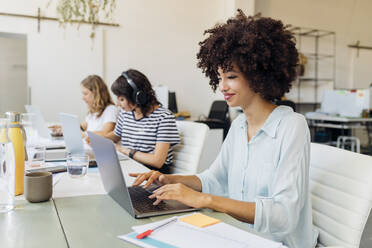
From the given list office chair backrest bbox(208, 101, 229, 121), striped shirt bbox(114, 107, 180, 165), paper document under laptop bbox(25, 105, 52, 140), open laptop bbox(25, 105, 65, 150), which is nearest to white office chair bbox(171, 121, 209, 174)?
striped shirt bbox(114, 107, 180, 165)

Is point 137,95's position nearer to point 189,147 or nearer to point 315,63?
point 189,147

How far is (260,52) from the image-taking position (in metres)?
1.20

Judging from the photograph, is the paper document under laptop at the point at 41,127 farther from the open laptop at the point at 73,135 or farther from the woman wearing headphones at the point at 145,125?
the open laptop at the point at 73,135

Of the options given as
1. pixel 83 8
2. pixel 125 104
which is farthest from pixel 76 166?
pixel 83 8

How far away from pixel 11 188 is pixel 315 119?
5807 mm

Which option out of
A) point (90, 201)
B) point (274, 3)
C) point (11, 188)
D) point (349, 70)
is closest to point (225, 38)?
point (90, 201)

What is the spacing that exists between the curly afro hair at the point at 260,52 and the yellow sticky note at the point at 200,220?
1.64 ft

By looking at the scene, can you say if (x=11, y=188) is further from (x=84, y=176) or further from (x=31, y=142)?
(x=31, y=142)

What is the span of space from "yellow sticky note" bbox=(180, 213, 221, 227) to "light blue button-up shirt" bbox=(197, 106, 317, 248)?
170 mm

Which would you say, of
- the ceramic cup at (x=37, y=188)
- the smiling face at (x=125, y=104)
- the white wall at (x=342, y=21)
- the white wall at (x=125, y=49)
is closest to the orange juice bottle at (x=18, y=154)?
the ceramic cup at (x=37, y=188)

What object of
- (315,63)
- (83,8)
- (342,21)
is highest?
(342,21)

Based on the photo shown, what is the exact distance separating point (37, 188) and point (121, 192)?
0.90 ft

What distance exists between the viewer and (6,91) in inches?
193

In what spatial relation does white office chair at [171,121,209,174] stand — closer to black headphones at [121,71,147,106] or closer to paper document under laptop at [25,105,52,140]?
black headphones at [121,71,147,106]
